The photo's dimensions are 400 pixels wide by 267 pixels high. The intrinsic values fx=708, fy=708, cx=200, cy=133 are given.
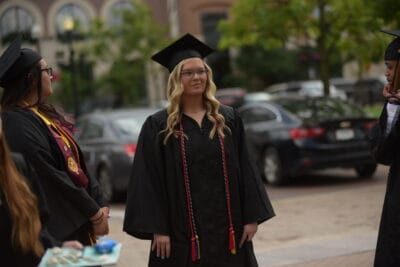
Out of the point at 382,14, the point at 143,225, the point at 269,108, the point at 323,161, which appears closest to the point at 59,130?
the point at 143,225

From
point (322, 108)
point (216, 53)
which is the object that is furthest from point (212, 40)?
point (322, 108)

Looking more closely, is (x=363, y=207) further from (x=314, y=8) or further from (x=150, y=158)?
(x=314, y=8)

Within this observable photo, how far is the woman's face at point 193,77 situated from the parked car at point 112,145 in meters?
6.88

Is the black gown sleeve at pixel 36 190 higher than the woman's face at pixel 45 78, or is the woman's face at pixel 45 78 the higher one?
the woman's face at pixel 45 78

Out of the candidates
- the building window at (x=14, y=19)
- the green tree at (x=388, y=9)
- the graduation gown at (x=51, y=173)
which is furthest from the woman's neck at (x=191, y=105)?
the building window at (x=14, y=19)

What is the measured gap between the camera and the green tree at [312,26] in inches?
604

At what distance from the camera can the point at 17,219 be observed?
2652mm

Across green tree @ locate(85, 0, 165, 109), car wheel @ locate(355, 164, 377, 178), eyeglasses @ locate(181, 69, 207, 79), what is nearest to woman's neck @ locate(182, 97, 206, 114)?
eyeglasses @ locate(181, 69, 207, 79)

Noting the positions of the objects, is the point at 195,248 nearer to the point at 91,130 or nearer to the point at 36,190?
the point at 36,190

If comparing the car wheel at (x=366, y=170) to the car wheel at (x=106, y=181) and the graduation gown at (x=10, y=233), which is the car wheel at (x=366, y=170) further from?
the graduation gown at (x=10, y=233)

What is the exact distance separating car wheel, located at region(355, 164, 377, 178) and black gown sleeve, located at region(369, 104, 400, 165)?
8401 mm

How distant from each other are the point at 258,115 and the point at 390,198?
9059 mm

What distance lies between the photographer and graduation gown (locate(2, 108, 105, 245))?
12.4 feet

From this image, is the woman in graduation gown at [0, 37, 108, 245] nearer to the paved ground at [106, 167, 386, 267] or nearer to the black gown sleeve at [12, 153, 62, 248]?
the black gown sleeve at [12, 153, 62, 248]
